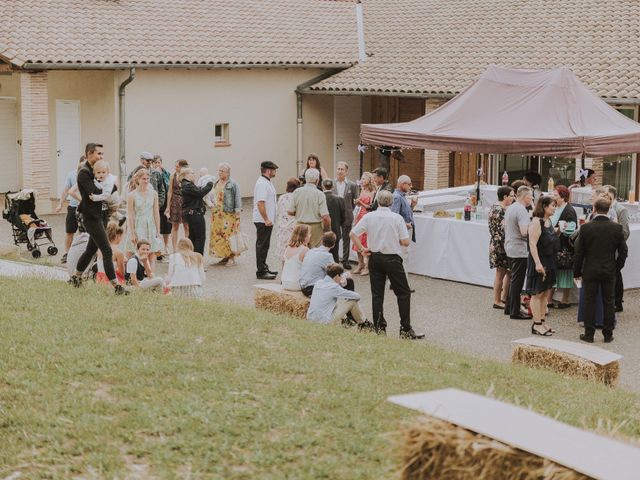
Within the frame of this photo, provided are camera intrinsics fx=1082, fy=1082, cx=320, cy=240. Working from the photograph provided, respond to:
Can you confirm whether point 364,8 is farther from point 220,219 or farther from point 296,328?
point 296,328

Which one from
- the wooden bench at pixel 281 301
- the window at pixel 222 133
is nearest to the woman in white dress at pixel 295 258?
the wooden bench at pixel 281 301

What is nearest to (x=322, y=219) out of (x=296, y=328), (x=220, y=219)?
(x=220, y=219)

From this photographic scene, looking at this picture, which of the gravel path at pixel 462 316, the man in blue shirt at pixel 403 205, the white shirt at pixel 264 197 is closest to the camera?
the gravel path at pixel 462 316

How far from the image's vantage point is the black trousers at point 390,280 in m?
12.0

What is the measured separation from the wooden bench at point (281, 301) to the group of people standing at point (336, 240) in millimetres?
137

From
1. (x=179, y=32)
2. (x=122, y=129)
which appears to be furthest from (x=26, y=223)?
(x=179, y=32)

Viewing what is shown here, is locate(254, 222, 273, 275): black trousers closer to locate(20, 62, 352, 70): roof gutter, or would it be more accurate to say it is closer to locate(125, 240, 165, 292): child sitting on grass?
locate(125, 240, 165, 292): child sitting on grass

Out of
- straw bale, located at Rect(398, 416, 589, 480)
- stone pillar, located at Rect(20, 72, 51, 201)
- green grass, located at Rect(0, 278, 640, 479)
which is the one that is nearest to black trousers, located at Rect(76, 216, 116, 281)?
green grass, located at Rect(0, 278, 640, 479)

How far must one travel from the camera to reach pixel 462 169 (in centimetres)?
2672

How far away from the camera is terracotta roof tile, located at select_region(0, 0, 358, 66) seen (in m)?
22.8

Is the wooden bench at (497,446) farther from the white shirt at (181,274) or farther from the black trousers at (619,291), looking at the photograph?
the black trousers at (619,291)

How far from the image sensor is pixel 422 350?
982 centimetres

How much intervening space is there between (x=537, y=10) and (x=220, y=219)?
13776mm

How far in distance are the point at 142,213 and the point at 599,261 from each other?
5905 millimetres
